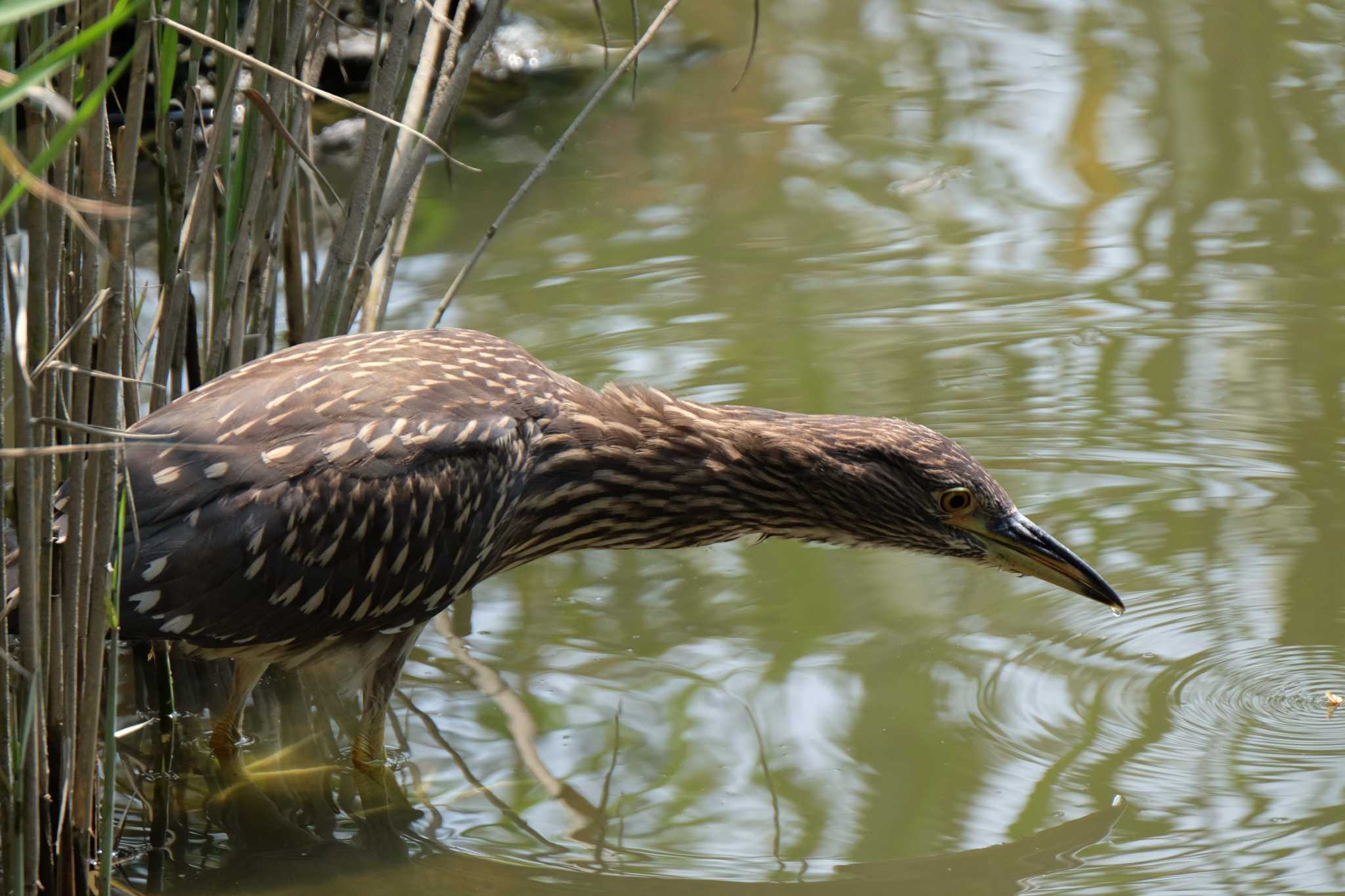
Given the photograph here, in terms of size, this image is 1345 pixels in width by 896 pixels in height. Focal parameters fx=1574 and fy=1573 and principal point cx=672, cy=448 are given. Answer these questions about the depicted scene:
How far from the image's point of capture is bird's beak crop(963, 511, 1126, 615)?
4133 millimetres

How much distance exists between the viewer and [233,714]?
13.2ft

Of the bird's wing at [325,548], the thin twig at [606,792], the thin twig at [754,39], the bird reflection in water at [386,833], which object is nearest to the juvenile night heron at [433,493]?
the bird's wing at [325,548]

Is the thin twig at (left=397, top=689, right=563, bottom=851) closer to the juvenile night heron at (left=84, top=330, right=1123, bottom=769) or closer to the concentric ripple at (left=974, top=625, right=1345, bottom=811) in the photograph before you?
the juvenile night heron at (left=84, top=330, right=1123, bottom=769)

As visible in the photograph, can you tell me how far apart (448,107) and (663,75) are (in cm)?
485

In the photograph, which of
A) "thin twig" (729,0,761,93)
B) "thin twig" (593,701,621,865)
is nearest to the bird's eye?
"thin twig" (593,701,621,865)

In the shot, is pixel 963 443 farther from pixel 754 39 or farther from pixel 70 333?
pixel 70 333

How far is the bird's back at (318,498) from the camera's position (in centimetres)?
349

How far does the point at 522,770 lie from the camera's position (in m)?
3.94

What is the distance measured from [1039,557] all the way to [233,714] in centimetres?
214

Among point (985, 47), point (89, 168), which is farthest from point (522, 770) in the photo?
point (985, 47)

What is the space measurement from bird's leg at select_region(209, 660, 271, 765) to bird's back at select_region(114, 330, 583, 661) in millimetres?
164

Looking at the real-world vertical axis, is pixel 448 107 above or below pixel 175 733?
above

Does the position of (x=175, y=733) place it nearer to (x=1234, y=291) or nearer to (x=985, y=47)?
(x=1234, y=291)

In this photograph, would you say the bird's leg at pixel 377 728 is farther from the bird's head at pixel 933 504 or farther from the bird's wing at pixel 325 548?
the bird's head at pixel 933 504
